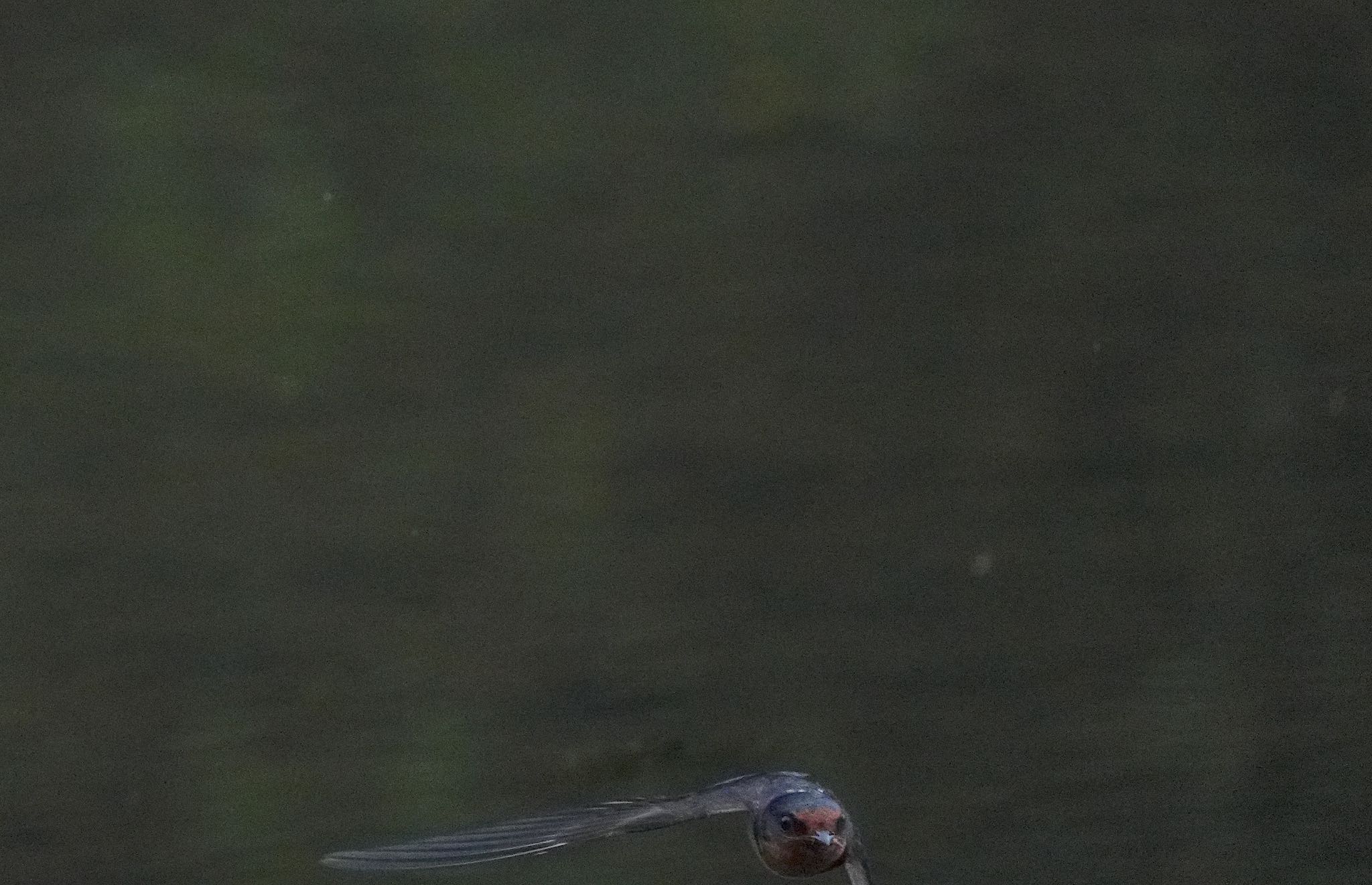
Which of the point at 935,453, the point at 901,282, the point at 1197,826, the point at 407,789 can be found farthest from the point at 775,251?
the point at 1197,826

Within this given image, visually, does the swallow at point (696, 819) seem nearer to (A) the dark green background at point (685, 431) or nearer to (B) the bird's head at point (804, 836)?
(B) the bird's head at point (804, 836)

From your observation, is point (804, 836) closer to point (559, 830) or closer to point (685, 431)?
point (559, 830)

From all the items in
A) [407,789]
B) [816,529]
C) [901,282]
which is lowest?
[407,789]

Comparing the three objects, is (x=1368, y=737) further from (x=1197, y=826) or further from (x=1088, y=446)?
(x=1088, y=446)

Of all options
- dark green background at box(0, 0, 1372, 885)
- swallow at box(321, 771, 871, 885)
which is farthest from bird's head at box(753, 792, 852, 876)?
dark green background at box(0, 0, 1372, 885)

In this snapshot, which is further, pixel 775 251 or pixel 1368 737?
pixel 1368 737

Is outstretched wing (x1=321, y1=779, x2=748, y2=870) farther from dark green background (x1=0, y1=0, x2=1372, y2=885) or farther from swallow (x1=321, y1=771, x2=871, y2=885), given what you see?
dark green background (x1=0, y1=0, x2=1372, y2=885)

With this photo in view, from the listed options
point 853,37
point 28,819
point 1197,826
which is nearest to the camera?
point 28,819
